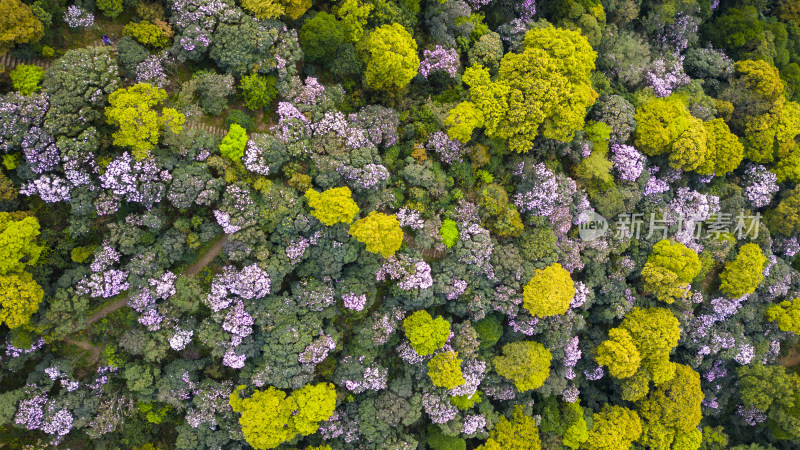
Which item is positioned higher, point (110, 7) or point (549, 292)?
point (110, 7)

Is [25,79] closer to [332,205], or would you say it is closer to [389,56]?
[332,205]

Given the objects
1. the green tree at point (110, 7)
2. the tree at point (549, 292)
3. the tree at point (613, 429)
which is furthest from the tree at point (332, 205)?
the tree at point (613, 429)

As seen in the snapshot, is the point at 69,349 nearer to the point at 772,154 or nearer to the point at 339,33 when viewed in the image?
the point at 339,33

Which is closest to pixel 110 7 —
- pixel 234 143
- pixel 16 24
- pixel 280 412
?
pixel 16 24

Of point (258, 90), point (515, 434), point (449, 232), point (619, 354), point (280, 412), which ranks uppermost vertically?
point (258, 90)

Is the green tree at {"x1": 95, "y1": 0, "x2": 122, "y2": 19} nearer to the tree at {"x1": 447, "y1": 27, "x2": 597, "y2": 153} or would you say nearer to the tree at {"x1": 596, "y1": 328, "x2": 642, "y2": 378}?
the tree at {"x1": 447, "y1": 27, "x2": 597, "y2": 153}

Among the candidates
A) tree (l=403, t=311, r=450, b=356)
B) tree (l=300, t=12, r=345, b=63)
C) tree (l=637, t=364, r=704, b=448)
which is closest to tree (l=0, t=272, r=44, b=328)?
tree (l=300, t=12, r=345, b=63)
